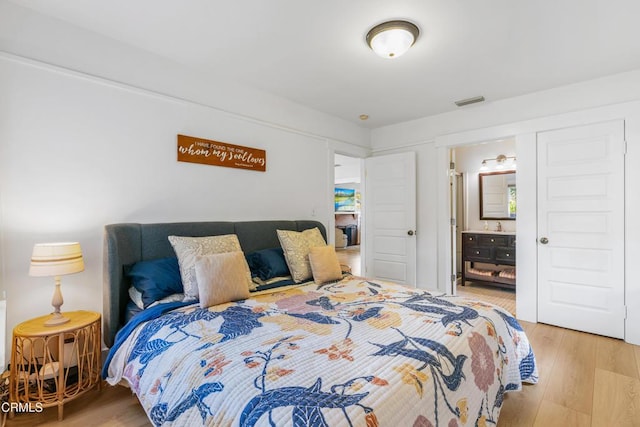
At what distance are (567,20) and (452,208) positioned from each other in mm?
2481

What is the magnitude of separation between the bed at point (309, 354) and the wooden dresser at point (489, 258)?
9.47 feet

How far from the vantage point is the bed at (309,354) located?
1.05 meters

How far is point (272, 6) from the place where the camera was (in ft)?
6.46

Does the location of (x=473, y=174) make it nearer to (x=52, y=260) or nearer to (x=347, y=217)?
(x=52, y=260)

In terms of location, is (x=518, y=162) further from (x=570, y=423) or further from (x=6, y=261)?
(x=6, y=261)

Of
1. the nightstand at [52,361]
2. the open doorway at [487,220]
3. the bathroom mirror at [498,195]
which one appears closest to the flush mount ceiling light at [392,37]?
the nightstand at [52,361]

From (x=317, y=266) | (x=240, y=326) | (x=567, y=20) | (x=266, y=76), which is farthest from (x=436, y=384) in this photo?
(x=266, y=76)

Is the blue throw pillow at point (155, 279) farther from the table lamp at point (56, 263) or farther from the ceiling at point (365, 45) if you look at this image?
the ceiling at point (365, 45)

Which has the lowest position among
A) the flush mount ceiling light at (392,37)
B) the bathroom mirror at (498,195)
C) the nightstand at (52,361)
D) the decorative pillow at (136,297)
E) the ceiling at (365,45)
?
the nightstand at (52,361)

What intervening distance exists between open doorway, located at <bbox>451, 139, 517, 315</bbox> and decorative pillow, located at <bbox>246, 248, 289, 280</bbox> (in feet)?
9.73

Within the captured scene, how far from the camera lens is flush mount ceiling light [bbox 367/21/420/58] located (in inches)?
83.1

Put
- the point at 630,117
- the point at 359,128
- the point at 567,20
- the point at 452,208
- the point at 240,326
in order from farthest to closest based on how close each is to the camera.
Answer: the point at 359,128, the point at 452,208, the point at 630,117, the point at 567,20, the point at 240,326

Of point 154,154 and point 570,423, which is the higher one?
point 154,154

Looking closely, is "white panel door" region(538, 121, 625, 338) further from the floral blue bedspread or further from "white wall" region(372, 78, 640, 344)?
the floral blue bedspread
